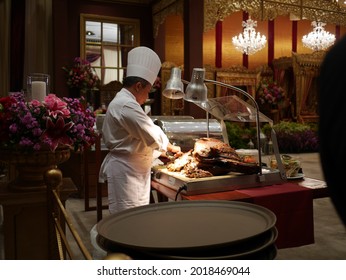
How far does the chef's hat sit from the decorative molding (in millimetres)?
3882

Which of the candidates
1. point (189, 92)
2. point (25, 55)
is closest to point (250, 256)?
point (189, 92)

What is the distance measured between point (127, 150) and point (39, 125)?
0.75m

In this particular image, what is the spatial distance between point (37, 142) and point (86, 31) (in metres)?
5.97

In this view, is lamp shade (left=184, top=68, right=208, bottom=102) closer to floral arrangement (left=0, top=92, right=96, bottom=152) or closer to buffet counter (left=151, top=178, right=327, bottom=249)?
buffet counter (left=151, top=178, right=327, bottom=249)

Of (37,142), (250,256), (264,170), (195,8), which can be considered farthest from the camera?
(195,8)

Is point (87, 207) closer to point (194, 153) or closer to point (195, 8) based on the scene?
point (194, 153)

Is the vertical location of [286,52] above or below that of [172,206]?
above

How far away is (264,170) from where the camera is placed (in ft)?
7.23

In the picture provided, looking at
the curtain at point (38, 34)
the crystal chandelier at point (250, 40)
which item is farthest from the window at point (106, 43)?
the crystal chandelier at point (250, 40)

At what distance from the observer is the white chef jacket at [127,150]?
7.18ft

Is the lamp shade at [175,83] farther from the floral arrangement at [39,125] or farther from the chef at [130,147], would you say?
the floral arrangement at [39,125]

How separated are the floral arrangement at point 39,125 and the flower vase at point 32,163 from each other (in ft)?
0.09

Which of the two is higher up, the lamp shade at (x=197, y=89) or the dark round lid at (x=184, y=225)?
the lamp shade at (x=197, y=89)

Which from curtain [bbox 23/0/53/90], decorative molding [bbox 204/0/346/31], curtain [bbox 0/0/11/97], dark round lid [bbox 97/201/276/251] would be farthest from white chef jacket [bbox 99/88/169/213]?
curtain [bbox 0/0/11/97]
